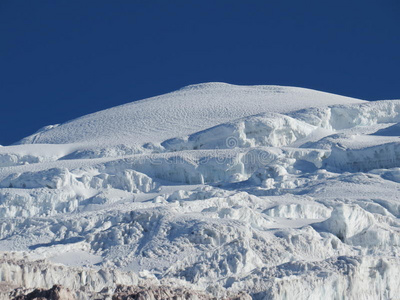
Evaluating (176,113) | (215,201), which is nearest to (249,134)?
(176,113)

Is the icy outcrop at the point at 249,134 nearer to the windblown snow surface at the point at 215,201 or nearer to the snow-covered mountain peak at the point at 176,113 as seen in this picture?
the windblown snow surface at the point at 215,201

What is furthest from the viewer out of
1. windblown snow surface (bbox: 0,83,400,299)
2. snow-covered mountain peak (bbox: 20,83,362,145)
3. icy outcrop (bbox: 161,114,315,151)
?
snow-covered mountain peak (bbox: 20,83,362,145)

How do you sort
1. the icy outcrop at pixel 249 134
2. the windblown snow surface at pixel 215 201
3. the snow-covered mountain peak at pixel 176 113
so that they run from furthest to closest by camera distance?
1. the snow-covered mountain peak at pixel 176 113
2. the icy outcrop at pixel 249 134
3. the windblown snow surface at pixel 215 201

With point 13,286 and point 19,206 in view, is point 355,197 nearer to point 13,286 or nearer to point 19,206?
point 19,206

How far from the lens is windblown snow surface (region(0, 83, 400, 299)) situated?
29.3 m

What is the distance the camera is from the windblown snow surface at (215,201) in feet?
96.1

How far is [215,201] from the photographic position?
40.7 meters

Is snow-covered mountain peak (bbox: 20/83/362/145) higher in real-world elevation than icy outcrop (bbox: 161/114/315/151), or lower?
higher

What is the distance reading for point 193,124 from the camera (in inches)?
2680

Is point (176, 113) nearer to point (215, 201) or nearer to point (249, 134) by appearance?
point (249, 134)

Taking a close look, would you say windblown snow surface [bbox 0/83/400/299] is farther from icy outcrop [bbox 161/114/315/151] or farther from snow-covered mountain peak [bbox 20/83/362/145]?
snow-covered mountain peak [bbox 20/83/362/145]

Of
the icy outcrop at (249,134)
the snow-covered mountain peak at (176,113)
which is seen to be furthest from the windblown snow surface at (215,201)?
the snow-covered mountain peak at (176,113)

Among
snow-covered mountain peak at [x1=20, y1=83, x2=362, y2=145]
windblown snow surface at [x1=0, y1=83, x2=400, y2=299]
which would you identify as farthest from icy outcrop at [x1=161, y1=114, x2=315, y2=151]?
snow-covered mountain peak at [x1=20, y1=83, x2=362, y2=145]

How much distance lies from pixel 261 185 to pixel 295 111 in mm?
20134
